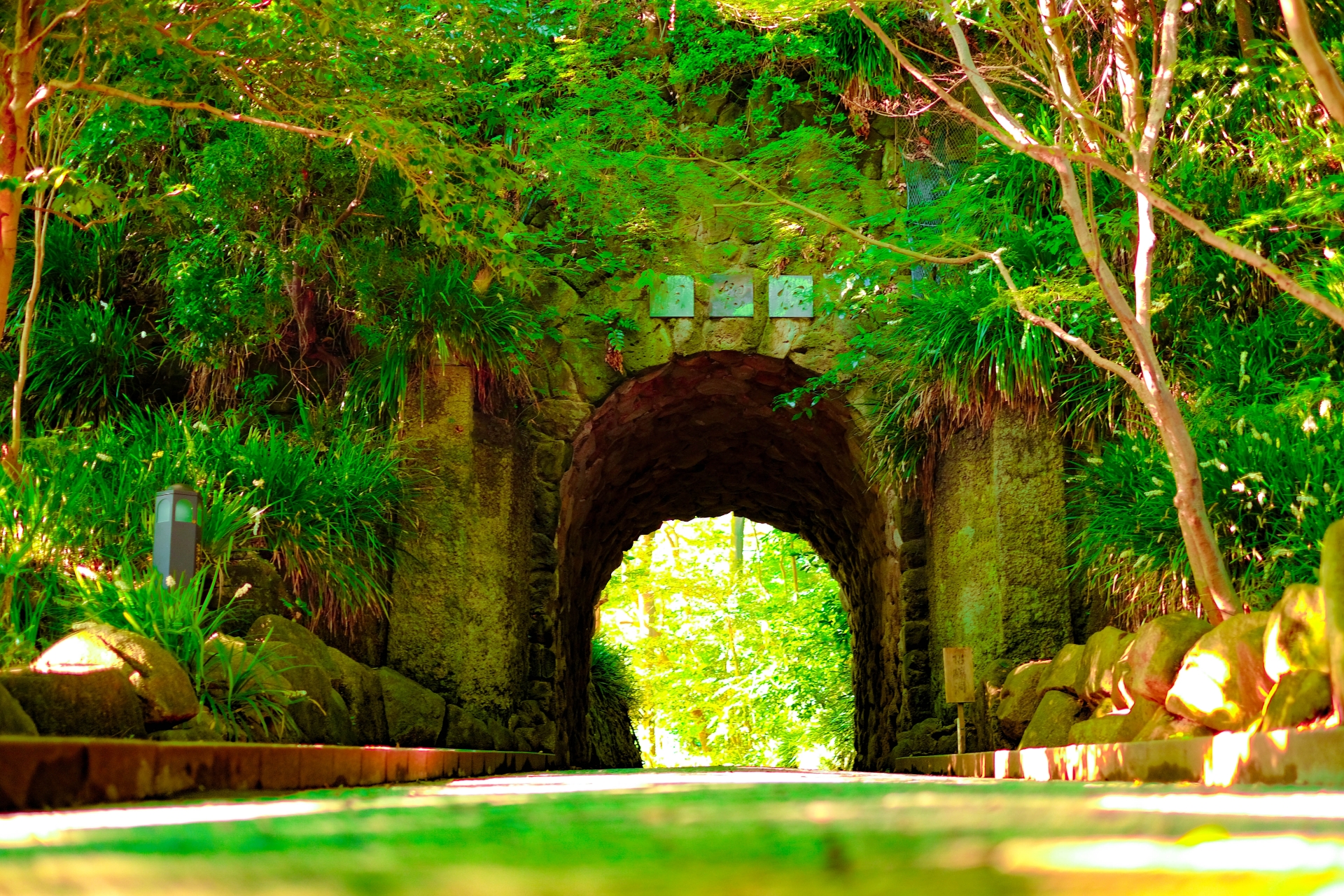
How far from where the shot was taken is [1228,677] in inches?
147

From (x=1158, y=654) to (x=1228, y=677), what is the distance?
0.67 m

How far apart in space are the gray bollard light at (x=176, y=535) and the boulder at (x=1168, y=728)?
3761 mm

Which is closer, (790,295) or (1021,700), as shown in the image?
(1021,700)

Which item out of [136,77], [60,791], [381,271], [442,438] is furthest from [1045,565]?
[60,791]

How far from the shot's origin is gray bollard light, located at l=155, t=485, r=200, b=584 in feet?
15.5

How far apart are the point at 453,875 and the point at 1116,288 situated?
4.35 metres

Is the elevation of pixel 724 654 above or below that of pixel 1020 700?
below

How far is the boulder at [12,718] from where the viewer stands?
8.62 feet

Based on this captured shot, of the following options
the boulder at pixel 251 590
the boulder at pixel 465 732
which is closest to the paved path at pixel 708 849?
the boulder at pixel 251 590

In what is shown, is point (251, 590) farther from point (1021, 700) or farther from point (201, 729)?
point (1021, 700)

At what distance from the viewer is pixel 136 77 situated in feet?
18.2

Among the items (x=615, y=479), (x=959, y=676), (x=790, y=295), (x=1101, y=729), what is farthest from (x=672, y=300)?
(x=1101, y=729)

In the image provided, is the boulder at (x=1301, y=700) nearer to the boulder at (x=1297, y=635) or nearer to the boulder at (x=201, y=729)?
the boulder at (x=1297, y=635)

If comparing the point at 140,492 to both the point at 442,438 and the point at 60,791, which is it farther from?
the point at 60,791
